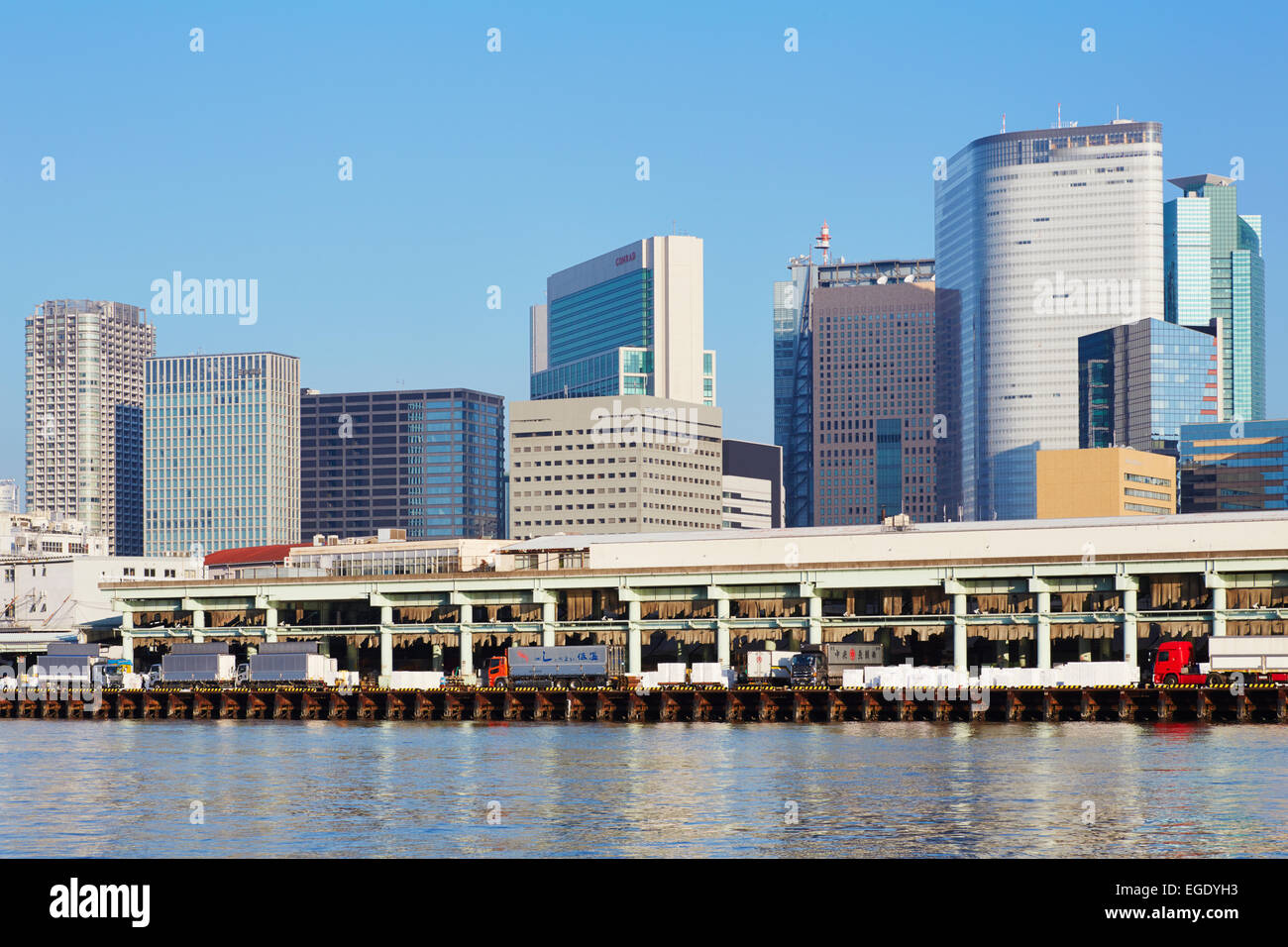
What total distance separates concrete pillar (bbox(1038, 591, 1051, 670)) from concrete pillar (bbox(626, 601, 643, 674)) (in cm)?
3251

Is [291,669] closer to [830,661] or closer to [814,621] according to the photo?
[814,621]

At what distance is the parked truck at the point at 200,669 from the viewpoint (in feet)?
457

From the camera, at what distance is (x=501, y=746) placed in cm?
8769

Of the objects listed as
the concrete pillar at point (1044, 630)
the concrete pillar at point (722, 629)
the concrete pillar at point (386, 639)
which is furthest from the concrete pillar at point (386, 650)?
the concrete pillar at point (1044, 630)

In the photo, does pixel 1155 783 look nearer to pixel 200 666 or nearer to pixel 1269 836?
pixel 1269 836

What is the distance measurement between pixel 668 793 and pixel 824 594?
7267cm

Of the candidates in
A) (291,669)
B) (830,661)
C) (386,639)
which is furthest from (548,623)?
(830,661)

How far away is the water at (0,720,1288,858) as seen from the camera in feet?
154

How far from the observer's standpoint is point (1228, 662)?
109 metres

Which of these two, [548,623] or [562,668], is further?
[548,623]

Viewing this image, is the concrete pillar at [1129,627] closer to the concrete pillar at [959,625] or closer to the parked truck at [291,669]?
the concrete pillar at [959,625]

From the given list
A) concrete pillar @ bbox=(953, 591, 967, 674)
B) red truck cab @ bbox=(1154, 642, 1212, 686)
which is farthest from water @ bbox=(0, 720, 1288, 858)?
concrete pillar @ bbox=(953, 591, 967, 674)
